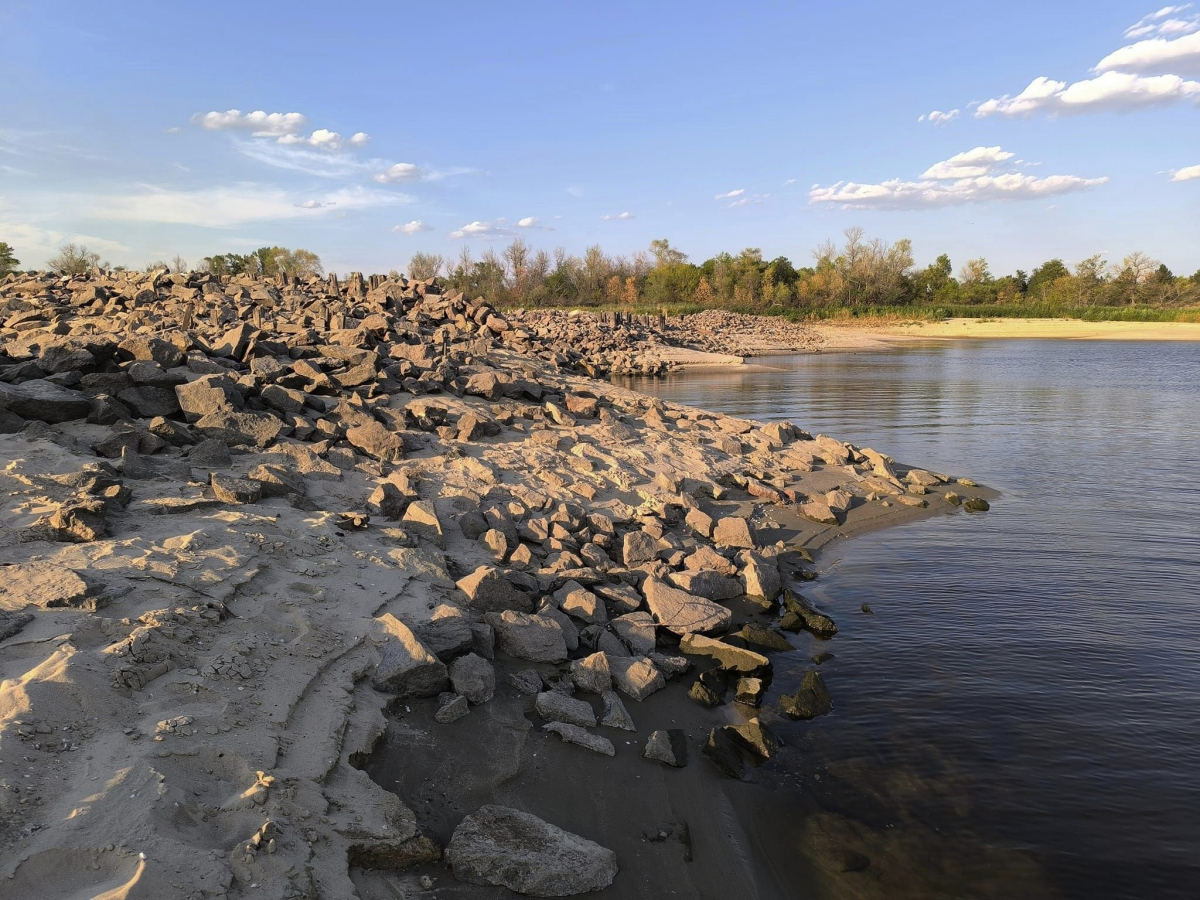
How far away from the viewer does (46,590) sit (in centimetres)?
471

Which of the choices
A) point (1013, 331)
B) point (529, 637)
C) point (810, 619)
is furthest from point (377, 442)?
point (1013, 331)

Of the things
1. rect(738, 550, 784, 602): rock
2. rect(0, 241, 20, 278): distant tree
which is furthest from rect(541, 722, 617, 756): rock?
rect(0, 241, 20, 278): distant tree

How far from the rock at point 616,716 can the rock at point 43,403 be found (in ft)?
22.4

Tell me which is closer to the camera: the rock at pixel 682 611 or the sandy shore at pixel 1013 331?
the rock at pixel 682 611

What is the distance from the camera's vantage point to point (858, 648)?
710cm

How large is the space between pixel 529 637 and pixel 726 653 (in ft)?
6.14

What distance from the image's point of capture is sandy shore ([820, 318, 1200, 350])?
215ft

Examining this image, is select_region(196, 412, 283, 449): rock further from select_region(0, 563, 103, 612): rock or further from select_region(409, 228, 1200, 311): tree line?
select_region(409, 228, 1200, 311): tree line

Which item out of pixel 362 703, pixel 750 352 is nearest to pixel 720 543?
pixel 362 703

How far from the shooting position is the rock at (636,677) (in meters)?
5.91

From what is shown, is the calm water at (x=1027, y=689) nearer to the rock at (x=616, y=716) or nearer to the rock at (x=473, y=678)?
the rock at (x=616, y=716)

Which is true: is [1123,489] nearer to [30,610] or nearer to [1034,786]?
[1034,786]

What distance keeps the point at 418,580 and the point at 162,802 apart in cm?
326

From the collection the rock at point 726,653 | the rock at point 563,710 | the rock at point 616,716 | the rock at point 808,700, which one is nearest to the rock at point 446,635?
the rock at point 563,710
